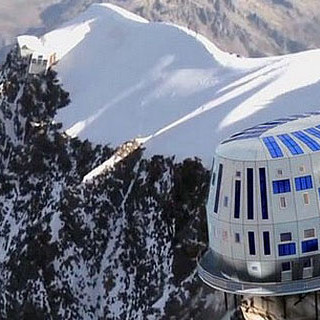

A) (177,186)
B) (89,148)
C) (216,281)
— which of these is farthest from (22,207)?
(216,281)

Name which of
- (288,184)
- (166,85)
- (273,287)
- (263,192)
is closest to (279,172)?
(288,184)

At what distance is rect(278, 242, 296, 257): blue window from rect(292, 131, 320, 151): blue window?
11.3 feet

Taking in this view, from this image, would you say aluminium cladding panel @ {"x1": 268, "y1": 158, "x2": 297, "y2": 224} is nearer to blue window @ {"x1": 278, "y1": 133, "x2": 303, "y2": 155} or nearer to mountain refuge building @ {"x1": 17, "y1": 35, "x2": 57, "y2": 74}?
blue window @ {"x1": 278, "y1": 133, "x2": 303, "y2": 155}

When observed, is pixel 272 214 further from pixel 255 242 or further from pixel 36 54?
pixel 36 54

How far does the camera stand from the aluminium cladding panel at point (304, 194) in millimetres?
30781

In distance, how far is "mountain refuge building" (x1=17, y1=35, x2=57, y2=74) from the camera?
8469cm

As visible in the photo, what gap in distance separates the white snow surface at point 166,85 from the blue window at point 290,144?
2924 cm

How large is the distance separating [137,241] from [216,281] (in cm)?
3222

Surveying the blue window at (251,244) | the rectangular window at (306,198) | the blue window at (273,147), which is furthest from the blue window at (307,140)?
the blue window at (251,244)

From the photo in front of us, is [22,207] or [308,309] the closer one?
[308,309]

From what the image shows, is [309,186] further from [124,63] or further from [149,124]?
[124,63]

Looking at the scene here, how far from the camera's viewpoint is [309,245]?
102ft

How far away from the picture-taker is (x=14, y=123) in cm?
8262

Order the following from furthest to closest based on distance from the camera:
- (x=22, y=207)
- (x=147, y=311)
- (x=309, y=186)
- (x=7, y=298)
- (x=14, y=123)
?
(x=14, y=123) → (x=22, y=207) → (x=7, y=298) → (x=147, y=311) → (x=309, y=186)
